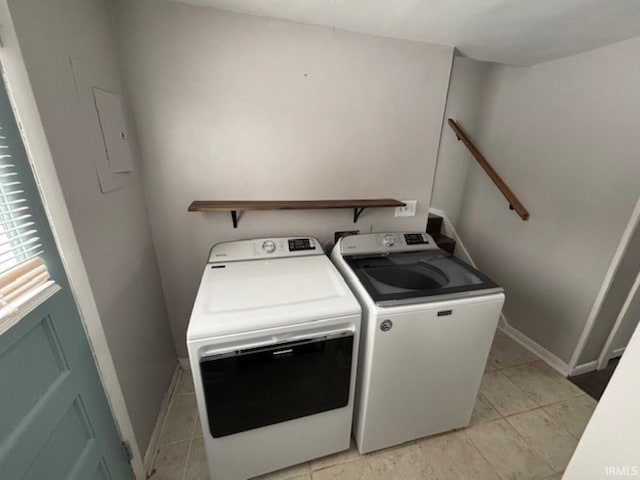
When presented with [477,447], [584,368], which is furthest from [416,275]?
[584,368]

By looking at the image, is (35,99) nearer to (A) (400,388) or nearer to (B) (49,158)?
(B) (49,158)

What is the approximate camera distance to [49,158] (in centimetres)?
75

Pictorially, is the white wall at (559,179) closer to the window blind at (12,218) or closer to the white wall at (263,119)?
the white wall at (263,119)

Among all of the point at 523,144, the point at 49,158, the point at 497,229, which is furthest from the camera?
the point at 497,229

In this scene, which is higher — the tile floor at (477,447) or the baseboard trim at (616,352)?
the baseboard trim at (616,352)

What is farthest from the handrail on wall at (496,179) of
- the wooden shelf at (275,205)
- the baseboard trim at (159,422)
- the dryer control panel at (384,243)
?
the baseboard trim at (159,422)

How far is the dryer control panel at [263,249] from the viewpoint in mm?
1472

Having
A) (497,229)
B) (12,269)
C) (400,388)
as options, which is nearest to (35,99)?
(12,269)

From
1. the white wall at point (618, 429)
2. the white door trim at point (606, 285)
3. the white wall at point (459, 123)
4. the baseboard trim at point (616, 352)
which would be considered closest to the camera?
the white wall at point (618, 429)

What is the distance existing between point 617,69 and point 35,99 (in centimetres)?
268

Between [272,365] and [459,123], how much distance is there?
9.11 ft

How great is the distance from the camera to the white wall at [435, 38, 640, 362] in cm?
152

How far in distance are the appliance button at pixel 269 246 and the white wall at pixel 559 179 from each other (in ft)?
6.48

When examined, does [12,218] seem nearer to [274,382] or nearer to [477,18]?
[274,382]
